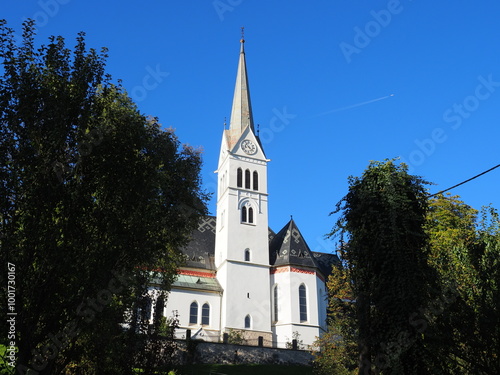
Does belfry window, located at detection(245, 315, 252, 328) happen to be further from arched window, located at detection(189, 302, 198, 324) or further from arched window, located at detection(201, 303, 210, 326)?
arched window, located at detection(189, 302, 198, 324)

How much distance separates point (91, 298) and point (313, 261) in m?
34.6

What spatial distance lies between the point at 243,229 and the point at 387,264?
31675 millimetres

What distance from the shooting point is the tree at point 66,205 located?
1309cm

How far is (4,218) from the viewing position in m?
12.9

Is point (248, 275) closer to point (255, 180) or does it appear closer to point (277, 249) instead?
point (277, 249)

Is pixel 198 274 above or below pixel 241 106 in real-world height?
below

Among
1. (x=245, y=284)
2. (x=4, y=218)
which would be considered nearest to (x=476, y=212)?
(x=245, y=284)

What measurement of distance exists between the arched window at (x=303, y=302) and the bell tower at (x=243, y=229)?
3.04 metres

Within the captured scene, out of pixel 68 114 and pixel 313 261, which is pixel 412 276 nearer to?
pixel 68 114

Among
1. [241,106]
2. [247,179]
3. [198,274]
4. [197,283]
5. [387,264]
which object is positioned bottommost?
[387,264]

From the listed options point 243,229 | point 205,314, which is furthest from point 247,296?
point 243,229

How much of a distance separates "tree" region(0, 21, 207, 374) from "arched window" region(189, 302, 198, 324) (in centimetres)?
2741

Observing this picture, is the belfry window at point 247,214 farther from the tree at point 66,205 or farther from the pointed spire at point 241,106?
the tree at point 66,205

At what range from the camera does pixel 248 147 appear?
52.8 meters
